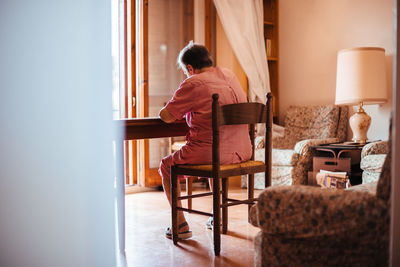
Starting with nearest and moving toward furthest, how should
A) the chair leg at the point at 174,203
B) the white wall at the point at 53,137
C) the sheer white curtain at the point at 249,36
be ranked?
the white wall at the point at 53,137 < the chair leg at the point at 174,203 < the sheer white curtain at the point at 249,36

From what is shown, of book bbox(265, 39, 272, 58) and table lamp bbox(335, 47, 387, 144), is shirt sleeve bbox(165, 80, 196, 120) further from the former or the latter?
book bbox(265, 39, 272, 58)

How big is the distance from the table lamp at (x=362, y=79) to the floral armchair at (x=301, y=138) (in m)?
0.38

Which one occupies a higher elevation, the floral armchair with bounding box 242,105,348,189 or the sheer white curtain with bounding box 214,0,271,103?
the sheer white curtain with bounding box 214,0,271,103

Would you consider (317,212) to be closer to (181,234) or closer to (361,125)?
(181,234)

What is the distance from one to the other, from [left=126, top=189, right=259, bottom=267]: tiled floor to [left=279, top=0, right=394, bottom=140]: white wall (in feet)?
6.01

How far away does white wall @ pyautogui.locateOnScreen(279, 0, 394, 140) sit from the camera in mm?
4211

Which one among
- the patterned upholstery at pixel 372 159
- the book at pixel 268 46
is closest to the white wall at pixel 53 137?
the patterned upholstery at pixel 372 159

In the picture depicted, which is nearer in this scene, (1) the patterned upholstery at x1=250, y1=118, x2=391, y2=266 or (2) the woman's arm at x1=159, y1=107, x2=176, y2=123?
(1) the patterned upholstery at x1=250, y1=118, x2=391, y2=266

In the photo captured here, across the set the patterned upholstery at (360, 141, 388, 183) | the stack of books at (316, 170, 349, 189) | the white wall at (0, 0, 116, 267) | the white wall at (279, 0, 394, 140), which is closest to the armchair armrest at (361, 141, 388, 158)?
the patterned upholstery at (360, 141, 388, 183)

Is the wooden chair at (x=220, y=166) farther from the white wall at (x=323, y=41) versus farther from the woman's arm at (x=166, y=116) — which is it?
the white wall at (x=323, y=41)

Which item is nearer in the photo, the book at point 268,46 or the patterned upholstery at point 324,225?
the patterned upholstery at point 324,225

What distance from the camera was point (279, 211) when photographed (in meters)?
1.34

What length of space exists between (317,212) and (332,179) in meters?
2.52

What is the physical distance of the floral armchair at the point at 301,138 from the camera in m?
4.01
